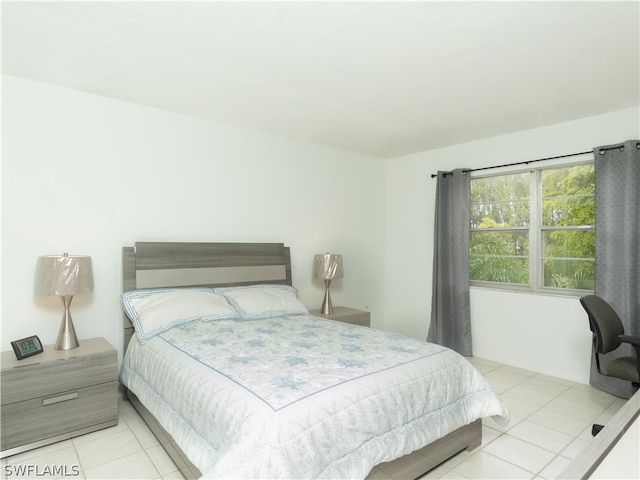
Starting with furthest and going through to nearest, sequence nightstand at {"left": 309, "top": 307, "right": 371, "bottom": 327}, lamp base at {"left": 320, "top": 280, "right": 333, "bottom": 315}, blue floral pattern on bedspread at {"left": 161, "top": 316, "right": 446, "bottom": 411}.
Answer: lamp base at {"left": 320, "top": 280, "right": 333, "bottom": 315} → nightstand at {"left": 309, "top": 307, "right": 371, "bottom": 327} → blue floral pattern on bedspread at {"left": 161, "top": 316, "right": 446, "bottom": 411}

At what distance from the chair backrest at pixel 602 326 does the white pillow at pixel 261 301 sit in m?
2.22

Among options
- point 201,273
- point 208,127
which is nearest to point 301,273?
point 201,273

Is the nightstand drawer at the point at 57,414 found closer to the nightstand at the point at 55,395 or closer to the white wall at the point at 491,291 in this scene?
the nightstand at the point at 55,395

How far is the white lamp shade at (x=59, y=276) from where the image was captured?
8.32 feet

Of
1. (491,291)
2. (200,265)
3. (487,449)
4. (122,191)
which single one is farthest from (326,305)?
(122,191)

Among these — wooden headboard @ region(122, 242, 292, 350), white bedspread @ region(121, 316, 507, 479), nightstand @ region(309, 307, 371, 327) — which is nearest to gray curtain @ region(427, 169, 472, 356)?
nightstand @ region(309, 307, 371, 327)

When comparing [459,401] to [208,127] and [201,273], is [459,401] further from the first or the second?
[208,127]

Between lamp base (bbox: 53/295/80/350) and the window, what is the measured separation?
3891mm

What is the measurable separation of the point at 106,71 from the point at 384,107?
2111 millimetres

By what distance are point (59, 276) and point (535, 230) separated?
4172mm

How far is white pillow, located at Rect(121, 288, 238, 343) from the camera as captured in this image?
2.81 metres

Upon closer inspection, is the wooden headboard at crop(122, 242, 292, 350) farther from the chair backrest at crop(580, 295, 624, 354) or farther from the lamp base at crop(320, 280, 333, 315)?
the chair backrest at crop(580, 295, 624, 354)

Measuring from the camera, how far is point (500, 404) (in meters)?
2.37

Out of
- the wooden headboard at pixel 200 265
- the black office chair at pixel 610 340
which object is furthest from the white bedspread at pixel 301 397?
the black office chair at pixel 610 340
